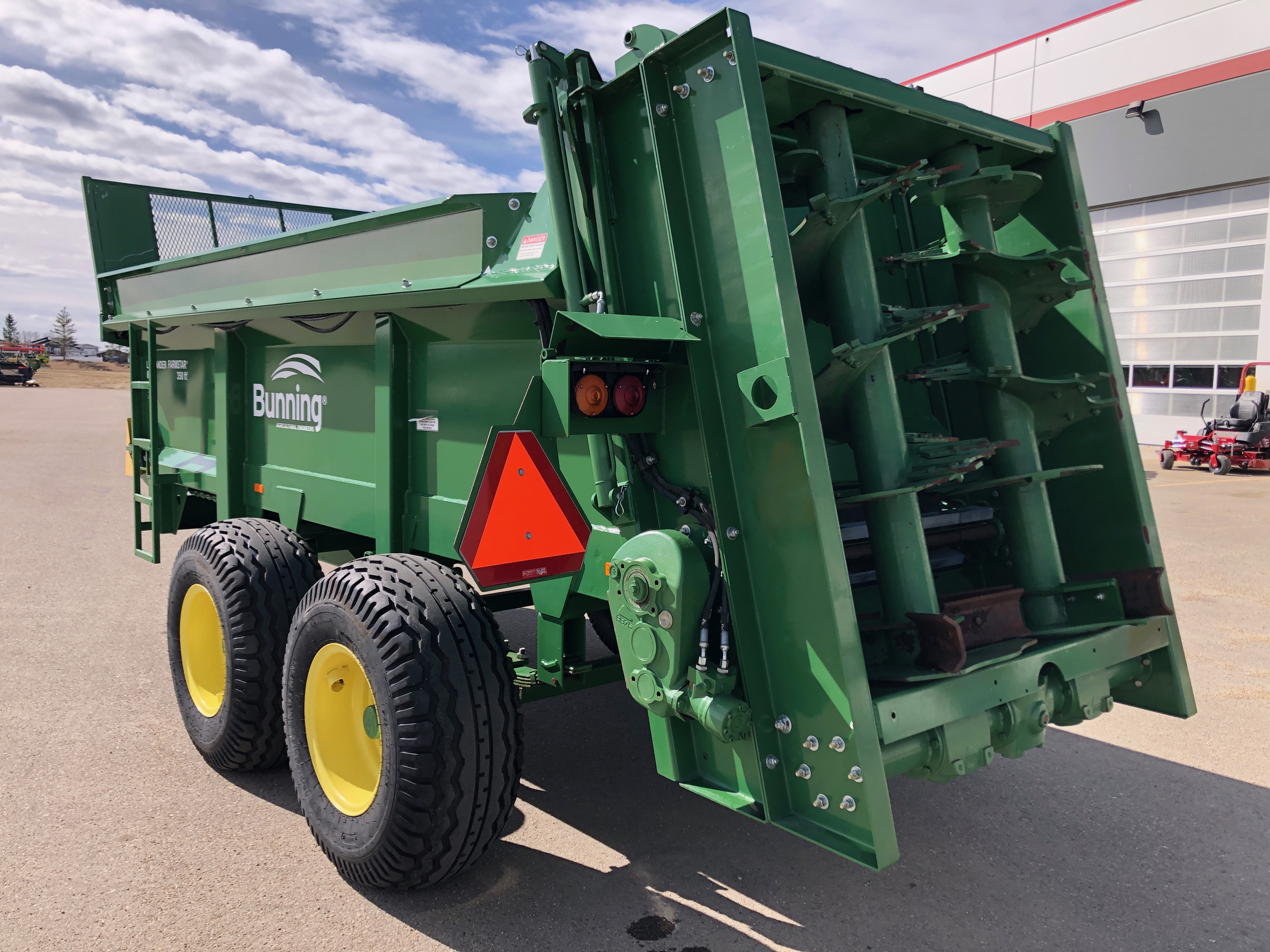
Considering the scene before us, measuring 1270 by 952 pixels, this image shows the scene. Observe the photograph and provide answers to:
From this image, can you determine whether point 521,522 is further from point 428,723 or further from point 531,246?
point 531,246

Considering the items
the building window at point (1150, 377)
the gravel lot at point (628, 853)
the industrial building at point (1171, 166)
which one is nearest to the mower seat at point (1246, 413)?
the industrial building at point (1171, 166)

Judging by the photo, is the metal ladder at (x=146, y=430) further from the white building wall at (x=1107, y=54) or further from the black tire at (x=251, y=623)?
the white building wall at (x=1107, y=54)

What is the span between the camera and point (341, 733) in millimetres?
3127

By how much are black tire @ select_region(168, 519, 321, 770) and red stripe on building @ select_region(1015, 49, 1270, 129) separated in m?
15.9

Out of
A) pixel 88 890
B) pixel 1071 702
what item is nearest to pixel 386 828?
pixel 88 890

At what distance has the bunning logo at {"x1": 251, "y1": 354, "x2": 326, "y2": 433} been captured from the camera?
3.89 m

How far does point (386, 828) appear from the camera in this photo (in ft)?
8.84

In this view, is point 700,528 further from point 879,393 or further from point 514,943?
point 514,943

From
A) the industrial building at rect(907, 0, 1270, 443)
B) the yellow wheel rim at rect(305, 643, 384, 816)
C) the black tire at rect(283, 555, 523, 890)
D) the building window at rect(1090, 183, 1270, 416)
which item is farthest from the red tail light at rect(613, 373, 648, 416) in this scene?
the building window at rect(1090, 183, 1270, 416)

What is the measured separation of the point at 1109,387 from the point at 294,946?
332 centimetres

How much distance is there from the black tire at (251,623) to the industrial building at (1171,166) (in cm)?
1686

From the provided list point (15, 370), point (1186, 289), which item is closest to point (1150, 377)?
point (1186, 289)

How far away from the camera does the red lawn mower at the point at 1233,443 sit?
47.8 ft

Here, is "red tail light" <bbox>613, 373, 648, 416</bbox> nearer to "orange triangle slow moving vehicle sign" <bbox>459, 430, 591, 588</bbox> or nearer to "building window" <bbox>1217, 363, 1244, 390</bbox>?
"orange triangle slow moving vehicle sign" <bbox>459, 430, 591, 588</bbox>
